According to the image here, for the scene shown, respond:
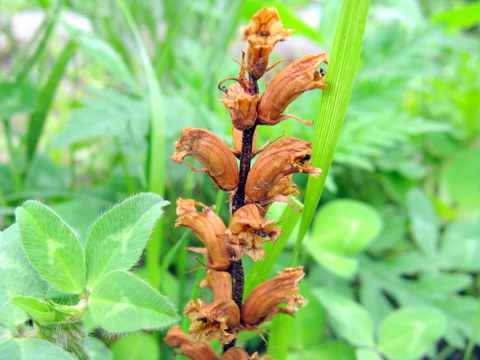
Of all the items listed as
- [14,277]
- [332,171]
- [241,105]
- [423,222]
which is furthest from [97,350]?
[423,222]

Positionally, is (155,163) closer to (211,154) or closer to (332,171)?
(211,154)

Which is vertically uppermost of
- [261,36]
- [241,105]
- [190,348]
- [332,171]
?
[261,36]

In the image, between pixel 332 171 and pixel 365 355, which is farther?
pixel 332 171

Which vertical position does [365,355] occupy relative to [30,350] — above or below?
below

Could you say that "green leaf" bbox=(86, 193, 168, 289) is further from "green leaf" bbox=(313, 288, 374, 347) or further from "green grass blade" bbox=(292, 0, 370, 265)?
"green leaf" bbox=(313, 288, 374, 347)

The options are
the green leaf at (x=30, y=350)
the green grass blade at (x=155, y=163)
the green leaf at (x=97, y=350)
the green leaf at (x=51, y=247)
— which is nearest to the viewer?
the green leaf at (x=30, y=350)

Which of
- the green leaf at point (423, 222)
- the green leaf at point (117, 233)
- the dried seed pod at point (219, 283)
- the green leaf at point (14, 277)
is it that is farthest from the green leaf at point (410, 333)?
the green leaf at point (14, 277)

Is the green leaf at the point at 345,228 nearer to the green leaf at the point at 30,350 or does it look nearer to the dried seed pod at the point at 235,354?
the dried seed pod at the point at 235,354
